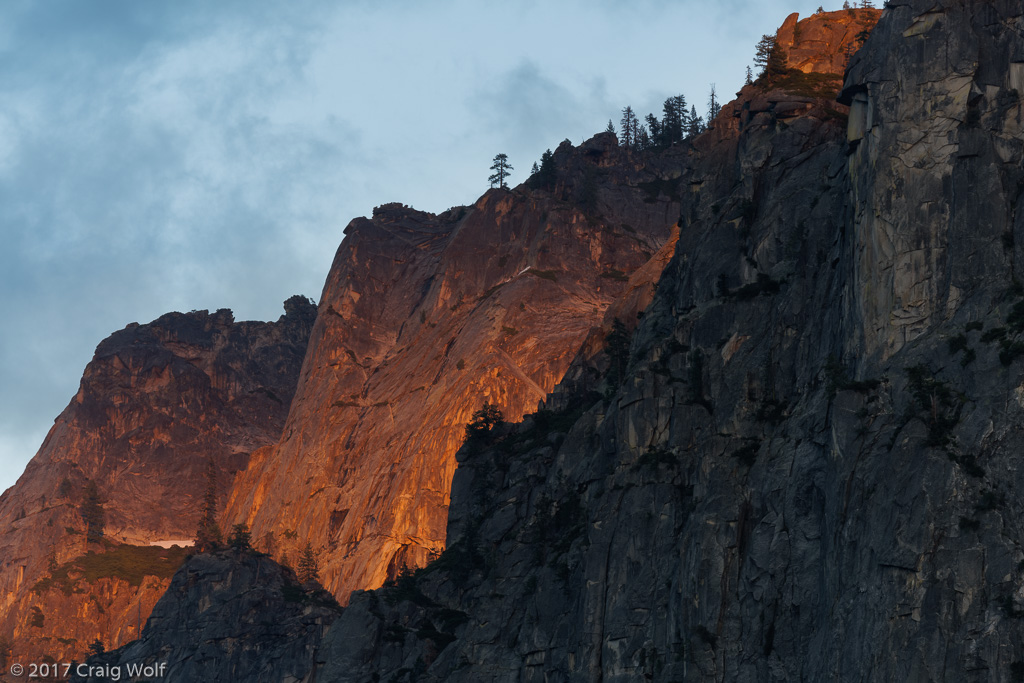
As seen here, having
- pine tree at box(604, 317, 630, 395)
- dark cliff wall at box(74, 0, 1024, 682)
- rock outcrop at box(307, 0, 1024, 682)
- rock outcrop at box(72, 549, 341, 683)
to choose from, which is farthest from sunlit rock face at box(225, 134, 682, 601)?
rock outcrop at box(307, 0, 1024, 682)

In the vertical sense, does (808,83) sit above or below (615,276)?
below

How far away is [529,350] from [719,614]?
91.6m

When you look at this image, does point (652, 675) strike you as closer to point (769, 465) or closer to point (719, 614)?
point (719, 614)

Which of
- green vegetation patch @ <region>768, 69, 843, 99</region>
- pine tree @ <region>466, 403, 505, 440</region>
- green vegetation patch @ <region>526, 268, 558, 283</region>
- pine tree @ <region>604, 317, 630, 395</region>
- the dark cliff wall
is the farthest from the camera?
green vegetation patch @ <region>526, 268, 558, 283</region>

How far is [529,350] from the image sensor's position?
17238cm

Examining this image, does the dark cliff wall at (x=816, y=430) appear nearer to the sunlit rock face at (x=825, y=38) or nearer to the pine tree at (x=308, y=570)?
the sunlit rock face at (x=825, y=38)

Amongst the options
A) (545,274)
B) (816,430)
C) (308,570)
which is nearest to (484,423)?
(308,570)

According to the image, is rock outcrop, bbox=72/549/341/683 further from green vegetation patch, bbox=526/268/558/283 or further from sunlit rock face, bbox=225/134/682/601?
green vegetation patch, bbox=526/268/558/283

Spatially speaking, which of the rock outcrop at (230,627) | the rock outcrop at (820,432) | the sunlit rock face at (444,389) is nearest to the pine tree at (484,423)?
the sunlit rock face at (444,389)

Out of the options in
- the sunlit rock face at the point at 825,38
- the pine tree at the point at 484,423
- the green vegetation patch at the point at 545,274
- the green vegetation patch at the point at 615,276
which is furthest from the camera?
the green vegetation patch at the point at 615,276

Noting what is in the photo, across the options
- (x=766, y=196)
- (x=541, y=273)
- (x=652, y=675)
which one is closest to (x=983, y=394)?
(x=652, y=675)

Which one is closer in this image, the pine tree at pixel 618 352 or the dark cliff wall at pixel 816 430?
the dark cliff wall at pixel 816 430

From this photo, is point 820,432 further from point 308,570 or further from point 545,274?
point 545,274

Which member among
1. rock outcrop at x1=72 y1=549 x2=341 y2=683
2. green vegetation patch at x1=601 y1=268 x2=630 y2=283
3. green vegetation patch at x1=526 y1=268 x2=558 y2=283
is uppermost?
green vegetation patch at x1=601 y1=268 x2=630 y2=283
